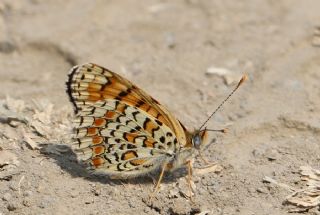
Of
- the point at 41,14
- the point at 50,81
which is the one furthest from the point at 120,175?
the point at 41,14

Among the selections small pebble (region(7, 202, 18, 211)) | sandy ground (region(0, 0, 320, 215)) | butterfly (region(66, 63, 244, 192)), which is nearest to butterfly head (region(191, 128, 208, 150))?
butterfly (region(66, 63, 244, 192))

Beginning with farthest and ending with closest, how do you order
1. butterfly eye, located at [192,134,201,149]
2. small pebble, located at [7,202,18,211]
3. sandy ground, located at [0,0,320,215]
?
butterfly eye, located at [192,134,201,149], sandy ground, located at [0,0,320,215], small pebble, located at [7,202,18,211]

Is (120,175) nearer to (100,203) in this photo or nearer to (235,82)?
(100,203)

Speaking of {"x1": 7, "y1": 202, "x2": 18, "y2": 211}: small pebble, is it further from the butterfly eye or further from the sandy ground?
the butterfly eye

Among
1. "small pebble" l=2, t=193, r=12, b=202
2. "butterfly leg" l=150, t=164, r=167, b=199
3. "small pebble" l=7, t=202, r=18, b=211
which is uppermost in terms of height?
"butterfly leg" l=150, t=164, r=167, b=199

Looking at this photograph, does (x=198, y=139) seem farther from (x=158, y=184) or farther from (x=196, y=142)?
(x=158, y=184)

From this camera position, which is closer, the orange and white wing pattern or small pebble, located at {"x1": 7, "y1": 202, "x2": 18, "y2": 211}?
small pebble, located at {"x1": 7, "y1": 202, "x2": 18, "y2": 211}

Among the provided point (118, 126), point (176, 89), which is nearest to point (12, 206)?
point (118, 126)
